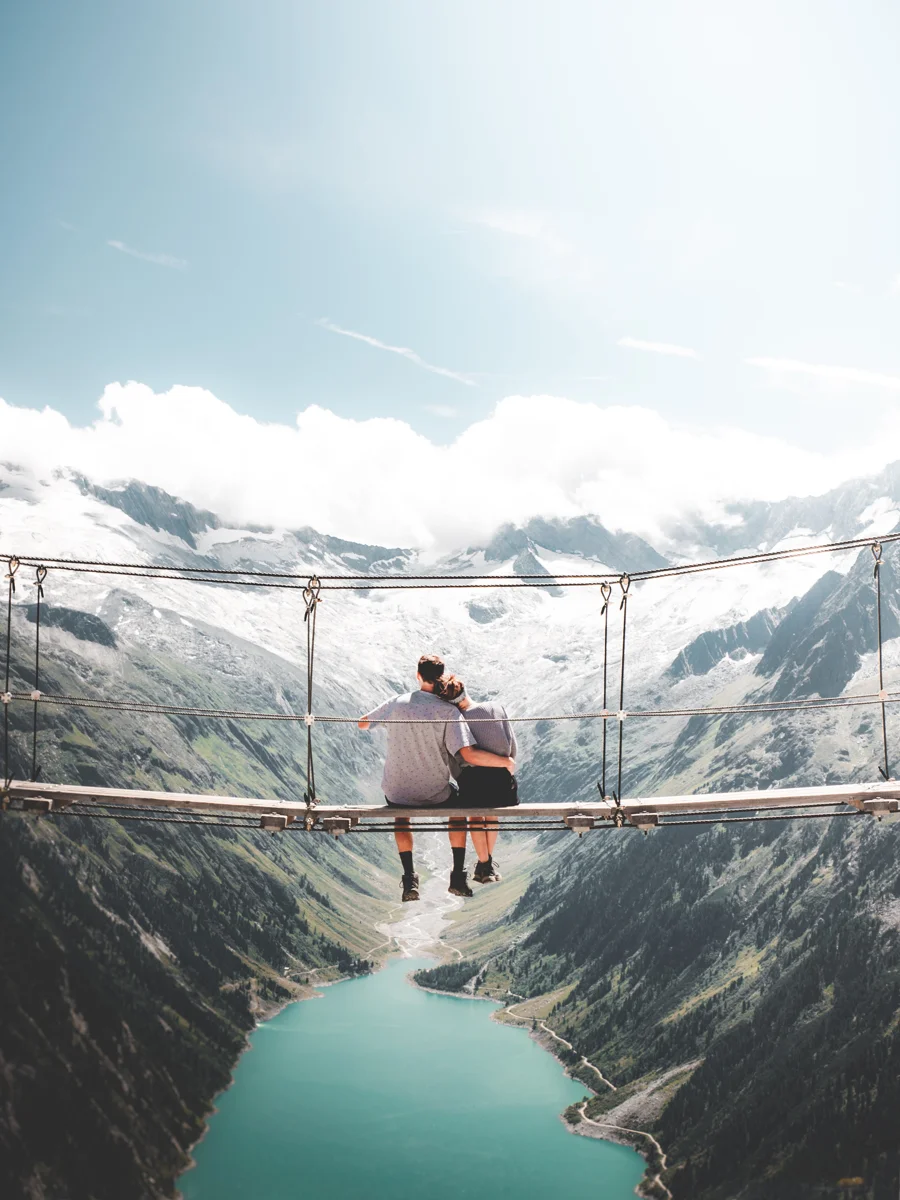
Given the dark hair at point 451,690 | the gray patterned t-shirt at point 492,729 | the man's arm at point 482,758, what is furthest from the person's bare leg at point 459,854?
the dark hair at point 451,690

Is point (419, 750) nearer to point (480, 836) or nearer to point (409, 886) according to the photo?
point (480, 836)

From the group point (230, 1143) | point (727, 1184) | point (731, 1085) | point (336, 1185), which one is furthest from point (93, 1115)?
point (731, 1085)

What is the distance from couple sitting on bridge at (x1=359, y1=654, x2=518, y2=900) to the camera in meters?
12.4

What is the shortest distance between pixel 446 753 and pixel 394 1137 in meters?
181

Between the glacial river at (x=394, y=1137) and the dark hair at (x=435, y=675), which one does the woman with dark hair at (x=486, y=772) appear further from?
the glacial river at (x=394, y=1137)

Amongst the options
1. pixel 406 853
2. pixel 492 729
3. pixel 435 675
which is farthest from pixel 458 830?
pixel 435 675

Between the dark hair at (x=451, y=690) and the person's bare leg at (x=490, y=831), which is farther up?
the dark hair at (x=451, y=690)

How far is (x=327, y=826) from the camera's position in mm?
12812

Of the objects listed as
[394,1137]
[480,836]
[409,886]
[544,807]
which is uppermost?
[544,807]

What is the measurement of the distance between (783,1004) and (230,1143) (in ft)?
347

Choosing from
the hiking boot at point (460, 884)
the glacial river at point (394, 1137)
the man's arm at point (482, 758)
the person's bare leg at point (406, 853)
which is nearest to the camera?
the man's arm at point (482, 758)

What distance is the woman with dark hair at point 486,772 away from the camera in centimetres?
1242

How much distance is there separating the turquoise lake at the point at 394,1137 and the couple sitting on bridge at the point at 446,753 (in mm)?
159569

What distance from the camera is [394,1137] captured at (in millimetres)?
168750
